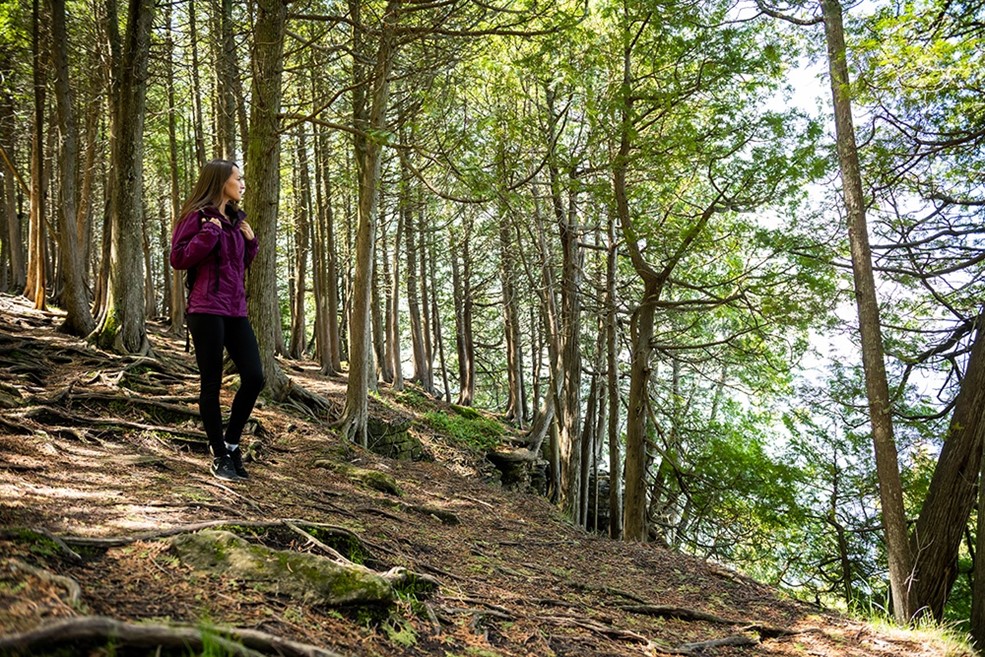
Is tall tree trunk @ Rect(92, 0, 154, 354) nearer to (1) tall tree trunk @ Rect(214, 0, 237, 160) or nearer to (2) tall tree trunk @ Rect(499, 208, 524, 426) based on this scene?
(1) tall tree trunk @ Rect(214, 0, 237, 160)

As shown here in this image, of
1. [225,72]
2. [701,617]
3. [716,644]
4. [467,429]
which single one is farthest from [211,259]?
[467,429]

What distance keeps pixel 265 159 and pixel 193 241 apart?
425 centimetres

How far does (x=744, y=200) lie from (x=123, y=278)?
27.9 feet

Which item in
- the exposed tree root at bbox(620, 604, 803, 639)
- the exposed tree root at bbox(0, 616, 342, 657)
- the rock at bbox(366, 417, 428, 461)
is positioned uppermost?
the exposed tree root at bbox(0, 616, 342, 657)

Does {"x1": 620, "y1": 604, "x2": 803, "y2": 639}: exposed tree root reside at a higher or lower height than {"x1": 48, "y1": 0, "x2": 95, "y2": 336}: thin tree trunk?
lower

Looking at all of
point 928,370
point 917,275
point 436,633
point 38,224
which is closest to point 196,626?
point 436,633

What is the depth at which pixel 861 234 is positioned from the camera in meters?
7.72

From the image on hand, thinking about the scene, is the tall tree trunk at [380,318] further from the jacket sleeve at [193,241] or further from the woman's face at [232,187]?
the jacket sleeve at [193,241]

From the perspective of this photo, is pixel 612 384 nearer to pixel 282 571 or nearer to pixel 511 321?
pixel 511 321

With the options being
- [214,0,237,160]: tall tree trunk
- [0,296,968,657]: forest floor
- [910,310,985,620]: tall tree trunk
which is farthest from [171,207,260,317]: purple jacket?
[910,310,985,620]: tall tree trunk

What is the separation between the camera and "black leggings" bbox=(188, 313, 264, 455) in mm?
4570

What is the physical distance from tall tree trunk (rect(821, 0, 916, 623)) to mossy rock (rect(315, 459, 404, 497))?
541 cm

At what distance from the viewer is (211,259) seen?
4574 millimetres

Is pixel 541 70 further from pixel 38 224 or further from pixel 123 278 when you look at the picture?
pixel 38 224
